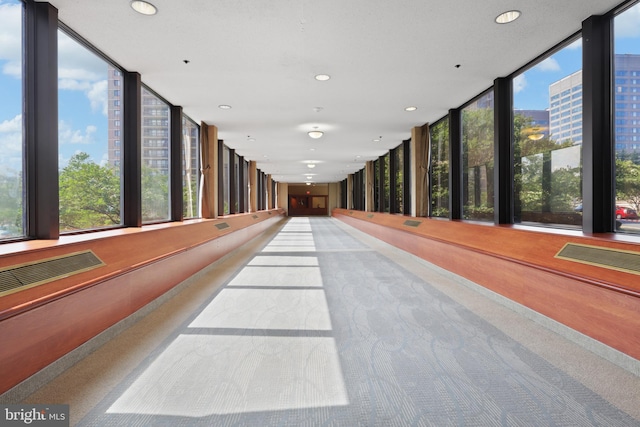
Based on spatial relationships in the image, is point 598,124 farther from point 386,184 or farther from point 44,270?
point 386,184

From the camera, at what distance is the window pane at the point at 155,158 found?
5633mm

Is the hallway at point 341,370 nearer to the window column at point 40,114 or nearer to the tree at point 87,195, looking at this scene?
the window column at point 40,114

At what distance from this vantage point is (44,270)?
7.95 feet

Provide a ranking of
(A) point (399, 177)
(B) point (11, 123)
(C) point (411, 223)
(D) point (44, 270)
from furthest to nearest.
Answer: (A) point (399, 177) → (C) point (411, 223) → (B) point (11, 123) → (D) point (44, 270)

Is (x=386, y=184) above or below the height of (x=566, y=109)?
below

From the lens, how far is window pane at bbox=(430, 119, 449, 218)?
7.80m

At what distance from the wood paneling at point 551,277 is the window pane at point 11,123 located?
488cm

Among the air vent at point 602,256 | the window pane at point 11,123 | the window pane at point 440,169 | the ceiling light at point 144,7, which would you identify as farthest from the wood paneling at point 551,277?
the window pane at point 11,123

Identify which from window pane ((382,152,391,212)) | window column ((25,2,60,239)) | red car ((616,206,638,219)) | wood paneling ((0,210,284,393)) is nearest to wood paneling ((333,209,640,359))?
red car ((616,206,638,219))

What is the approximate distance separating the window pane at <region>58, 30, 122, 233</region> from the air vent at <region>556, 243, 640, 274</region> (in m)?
5.13

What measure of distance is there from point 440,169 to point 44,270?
25.2 feet

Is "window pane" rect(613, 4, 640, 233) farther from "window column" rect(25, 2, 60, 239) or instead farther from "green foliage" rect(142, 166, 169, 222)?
"green foliage" rect(142, 166, 169, 222)

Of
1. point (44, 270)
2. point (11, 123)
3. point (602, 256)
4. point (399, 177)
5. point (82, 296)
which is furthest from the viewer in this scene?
point (399, 177)

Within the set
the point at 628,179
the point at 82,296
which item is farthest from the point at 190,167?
the point at 628,179
